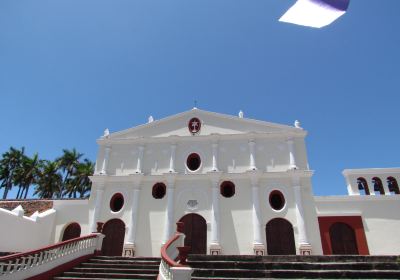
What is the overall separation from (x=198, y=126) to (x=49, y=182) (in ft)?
90.8

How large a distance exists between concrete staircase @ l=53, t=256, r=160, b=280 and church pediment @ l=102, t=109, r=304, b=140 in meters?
9.88

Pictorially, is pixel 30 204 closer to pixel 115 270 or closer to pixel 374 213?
pixel 115 270

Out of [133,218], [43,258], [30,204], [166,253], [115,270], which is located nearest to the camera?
[166,253]

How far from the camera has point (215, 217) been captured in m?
16.8

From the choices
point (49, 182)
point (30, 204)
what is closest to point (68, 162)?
point (49, 182)

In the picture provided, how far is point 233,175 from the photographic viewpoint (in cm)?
1786

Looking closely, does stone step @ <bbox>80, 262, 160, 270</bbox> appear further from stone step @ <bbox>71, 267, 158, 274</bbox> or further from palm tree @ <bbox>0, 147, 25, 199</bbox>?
palm tree @ <bbox>0, 147, 25, 199</bbox>

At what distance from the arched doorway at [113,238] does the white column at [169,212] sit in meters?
2.79

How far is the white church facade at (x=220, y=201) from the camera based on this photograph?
640 inches

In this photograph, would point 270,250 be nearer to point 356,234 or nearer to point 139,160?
point 356,234

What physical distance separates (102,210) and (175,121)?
7.72 m

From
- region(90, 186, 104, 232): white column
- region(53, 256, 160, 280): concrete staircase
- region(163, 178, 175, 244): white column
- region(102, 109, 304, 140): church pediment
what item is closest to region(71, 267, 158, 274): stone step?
region(53, 256, 160, 280): concrete staircase

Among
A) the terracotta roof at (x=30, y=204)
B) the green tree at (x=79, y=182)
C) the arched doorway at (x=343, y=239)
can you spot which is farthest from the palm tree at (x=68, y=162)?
the arched doorway at (x=343, y=239)

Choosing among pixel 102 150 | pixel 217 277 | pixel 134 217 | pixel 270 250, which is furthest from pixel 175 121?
pixel 217 277
